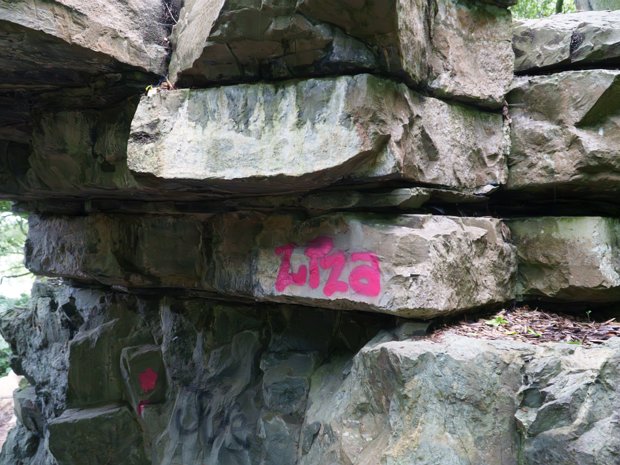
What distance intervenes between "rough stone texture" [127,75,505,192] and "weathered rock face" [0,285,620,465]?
3.03 feet

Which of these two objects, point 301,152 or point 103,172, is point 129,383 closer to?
point 103,172

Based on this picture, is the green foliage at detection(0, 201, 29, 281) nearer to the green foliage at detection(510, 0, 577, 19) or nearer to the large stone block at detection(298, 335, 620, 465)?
the green foliage at detection(510, 0, 577, 19)

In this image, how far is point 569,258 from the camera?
308 cm

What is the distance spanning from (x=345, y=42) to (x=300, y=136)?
489mm

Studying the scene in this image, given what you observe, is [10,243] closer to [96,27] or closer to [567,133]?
[96,27]

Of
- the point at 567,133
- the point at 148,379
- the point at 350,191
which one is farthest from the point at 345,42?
the point at 148,379

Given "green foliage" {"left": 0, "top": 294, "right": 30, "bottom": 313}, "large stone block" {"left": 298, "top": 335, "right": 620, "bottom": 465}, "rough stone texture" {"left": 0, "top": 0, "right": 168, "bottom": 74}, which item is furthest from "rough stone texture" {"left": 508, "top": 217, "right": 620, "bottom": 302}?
"green foliage" {"left": 0, "top": 294, "right": 30, "bottom": 313}

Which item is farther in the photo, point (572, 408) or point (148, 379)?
point (148, 379)

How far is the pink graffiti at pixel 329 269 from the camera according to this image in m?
2.79

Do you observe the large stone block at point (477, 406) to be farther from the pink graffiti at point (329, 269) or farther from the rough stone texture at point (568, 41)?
the rough stone texture at point (568, 41)

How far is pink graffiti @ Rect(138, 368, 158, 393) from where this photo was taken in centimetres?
455

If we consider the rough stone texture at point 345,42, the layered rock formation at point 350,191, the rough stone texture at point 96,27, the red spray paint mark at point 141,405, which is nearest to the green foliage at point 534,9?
the layered rock formation at point 350,191

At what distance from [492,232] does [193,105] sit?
1.83 meters

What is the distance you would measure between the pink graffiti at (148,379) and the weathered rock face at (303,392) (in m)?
0.01
